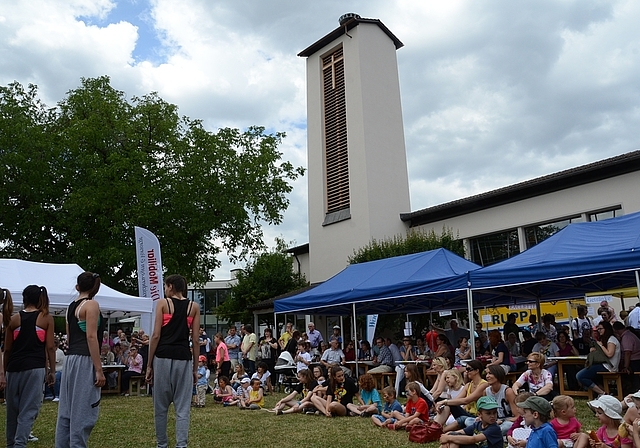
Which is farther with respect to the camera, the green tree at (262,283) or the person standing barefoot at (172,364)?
the green tree at (262,283)

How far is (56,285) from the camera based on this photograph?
1410 cm

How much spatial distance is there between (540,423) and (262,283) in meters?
31.5

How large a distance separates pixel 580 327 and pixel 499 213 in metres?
8.37

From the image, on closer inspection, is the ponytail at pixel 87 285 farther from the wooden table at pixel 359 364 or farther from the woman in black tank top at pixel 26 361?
the wooden table at pixel 359 364

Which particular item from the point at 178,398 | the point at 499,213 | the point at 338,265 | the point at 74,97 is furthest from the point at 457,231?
the point at 178,398

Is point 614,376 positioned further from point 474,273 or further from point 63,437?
point 63,437

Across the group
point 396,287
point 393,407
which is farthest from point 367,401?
point 396,287

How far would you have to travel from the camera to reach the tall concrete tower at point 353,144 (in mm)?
27672

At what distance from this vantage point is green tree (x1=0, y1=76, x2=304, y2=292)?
841 inches

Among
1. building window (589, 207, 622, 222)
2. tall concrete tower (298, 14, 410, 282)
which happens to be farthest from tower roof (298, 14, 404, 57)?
building window (589, 207, 622, 222)

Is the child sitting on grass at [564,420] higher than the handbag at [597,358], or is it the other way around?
the handbag at [597,358]

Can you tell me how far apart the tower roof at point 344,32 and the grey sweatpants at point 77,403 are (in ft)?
85.6

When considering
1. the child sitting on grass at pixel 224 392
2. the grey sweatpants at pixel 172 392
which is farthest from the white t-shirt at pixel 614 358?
the child sitting on grass at pixel 224 392

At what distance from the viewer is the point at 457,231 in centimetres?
2517
